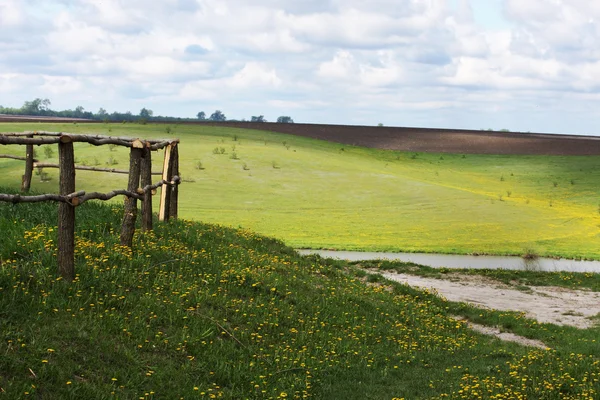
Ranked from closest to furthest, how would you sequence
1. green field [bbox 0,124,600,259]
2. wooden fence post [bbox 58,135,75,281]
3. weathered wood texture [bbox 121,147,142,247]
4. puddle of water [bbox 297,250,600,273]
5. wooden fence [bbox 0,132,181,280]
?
wooden fence [bbox 0,132,181,280] < wooden fence post [bbox 58,135,75,281] < weathered wood texture [bbox 121,147,142,247] < puddle of water [bbox 297,250,600,273] < green field [bbox 0,124,600,259]

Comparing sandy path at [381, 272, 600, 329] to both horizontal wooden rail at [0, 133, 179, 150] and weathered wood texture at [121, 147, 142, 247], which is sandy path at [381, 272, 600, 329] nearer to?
weathered wood texture at [121, 147, 142, 247]

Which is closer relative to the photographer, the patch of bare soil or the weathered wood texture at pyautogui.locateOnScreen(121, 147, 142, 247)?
the weathered wood texture at pyautogui.locateOnScreen(121, 147, 142, 247)

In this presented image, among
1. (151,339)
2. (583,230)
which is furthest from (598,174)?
(151,339)

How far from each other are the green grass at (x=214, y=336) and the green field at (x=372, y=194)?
51.0 feet

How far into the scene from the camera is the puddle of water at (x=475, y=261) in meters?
26.7

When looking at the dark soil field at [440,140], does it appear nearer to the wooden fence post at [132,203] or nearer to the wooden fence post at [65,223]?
the wooden fence post at [132,203]

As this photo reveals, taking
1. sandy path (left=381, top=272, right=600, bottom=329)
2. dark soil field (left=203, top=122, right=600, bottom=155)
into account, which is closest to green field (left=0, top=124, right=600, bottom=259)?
dark soil field (left=203, top=122, right=600, bottom=155)

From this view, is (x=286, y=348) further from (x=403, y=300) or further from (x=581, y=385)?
(x=403, y=300)

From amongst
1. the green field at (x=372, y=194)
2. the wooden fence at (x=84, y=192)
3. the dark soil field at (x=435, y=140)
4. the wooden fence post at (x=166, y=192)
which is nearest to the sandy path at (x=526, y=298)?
the green field at (x=372, y=194)

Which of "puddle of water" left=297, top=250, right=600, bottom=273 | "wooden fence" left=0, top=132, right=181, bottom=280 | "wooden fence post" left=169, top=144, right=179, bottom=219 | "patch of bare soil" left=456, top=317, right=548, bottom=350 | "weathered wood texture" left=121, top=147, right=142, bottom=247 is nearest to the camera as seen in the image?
"wooden fence" left=0, top=132, right=181, bottom=280

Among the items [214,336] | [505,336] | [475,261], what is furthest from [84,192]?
[475,261]

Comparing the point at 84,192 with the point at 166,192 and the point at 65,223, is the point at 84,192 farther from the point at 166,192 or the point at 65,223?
the point at 166,192

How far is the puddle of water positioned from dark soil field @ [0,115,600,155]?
127 ft

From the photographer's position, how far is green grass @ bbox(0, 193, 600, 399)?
8266 mm
